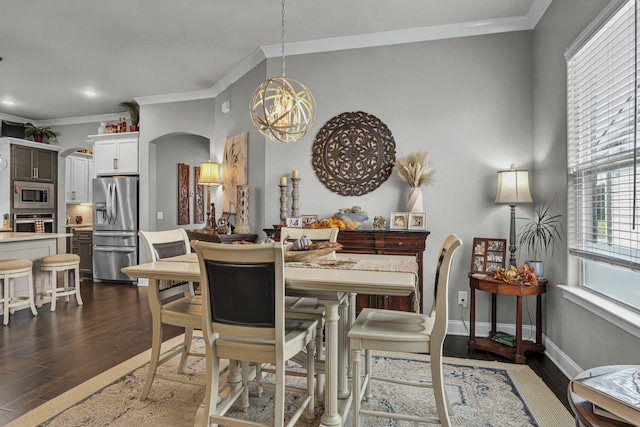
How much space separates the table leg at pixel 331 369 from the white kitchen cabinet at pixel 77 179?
733 cm

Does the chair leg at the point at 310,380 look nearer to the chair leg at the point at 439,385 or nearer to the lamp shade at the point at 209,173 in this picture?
the chair leg at the point at 439,385

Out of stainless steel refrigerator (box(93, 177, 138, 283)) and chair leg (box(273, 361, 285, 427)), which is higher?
stainless steel refrigerator (box(93, 177, 138, 283))

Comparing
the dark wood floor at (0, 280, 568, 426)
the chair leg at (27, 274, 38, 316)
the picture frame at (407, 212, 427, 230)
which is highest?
the picture frame at (407, 212, 427, 230)

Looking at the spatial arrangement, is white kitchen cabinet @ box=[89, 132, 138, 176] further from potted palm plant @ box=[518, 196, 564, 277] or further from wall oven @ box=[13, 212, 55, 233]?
potted palm plant @ box=[518, 196, 564, 277]

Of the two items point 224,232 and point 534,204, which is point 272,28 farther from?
point 534,204

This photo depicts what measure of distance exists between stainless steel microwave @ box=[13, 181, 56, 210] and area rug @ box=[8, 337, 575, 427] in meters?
5.22

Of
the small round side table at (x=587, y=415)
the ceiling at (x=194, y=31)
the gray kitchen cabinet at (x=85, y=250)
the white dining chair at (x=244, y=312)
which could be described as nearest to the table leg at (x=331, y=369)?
the white dining chair at (x=244, y=312)

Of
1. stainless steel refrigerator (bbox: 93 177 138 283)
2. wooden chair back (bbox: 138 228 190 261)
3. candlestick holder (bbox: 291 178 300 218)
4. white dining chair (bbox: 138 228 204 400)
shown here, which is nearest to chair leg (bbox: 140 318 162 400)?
white dining chair (bbox: 138 228 204 400)

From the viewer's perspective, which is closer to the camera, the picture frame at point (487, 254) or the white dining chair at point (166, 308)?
the white dining chair at point (166, 308)

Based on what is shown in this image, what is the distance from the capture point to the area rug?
6.85 feet

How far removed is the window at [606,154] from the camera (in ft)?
Result: 6.69

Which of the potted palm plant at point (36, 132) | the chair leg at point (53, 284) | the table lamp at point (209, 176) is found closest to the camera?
the chair leg at point (53, 284)

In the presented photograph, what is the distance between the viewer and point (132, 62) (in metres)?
4.51

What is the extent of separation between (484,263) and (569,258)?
75 cm
